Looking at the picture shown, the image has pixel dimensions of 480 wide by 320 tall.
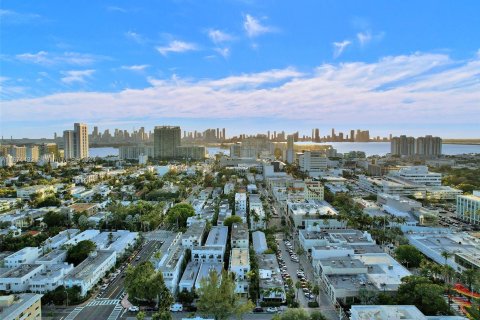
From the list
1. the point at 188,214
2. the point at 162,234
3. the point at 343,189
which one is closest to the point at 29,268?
the point at 162,234

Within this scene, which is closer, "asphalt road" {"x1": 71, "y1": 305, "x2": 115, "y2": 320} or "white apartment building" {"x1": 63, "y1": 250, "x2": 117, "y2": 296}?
"asphalt road" {"x1": 71, "y1": 305, "x2": 115, "y2": 320}

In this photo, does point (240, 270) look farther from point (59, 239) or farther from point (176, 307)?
point (59, 239)

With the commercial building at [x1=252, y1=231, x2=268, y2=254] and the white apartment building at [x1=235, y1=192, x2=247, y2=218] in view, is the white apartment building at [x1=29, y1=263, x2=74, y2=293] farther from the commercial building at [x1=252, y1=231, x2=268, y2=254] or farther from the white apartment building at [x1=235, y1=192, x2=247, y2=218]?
the white apartment building at [x1=235, y1=192, x2=247, y2=218]

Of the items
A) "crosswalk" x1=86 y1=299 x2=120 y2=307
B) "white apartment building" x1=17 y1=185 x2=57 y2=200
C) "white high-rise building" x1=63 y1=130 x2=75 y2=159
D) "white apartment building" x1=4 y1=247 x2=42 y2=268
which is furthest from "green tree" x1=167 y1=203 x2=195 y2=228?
"white high-rise building" x1=63 y1=130 x2=75 y2=159

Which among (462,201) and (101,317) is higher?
(462,201)

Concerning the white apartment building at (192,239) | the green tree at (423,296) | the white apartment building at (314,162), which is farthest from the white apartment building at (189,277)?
the white apartment building at (314,162)

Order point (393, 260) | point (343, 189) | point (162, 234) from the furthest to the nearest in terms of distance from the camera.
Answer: point (343, 189)
point (162, 234)
point (393, 260)

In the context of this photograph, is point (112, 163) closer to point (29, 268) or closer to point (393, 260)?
point (29, 268)
